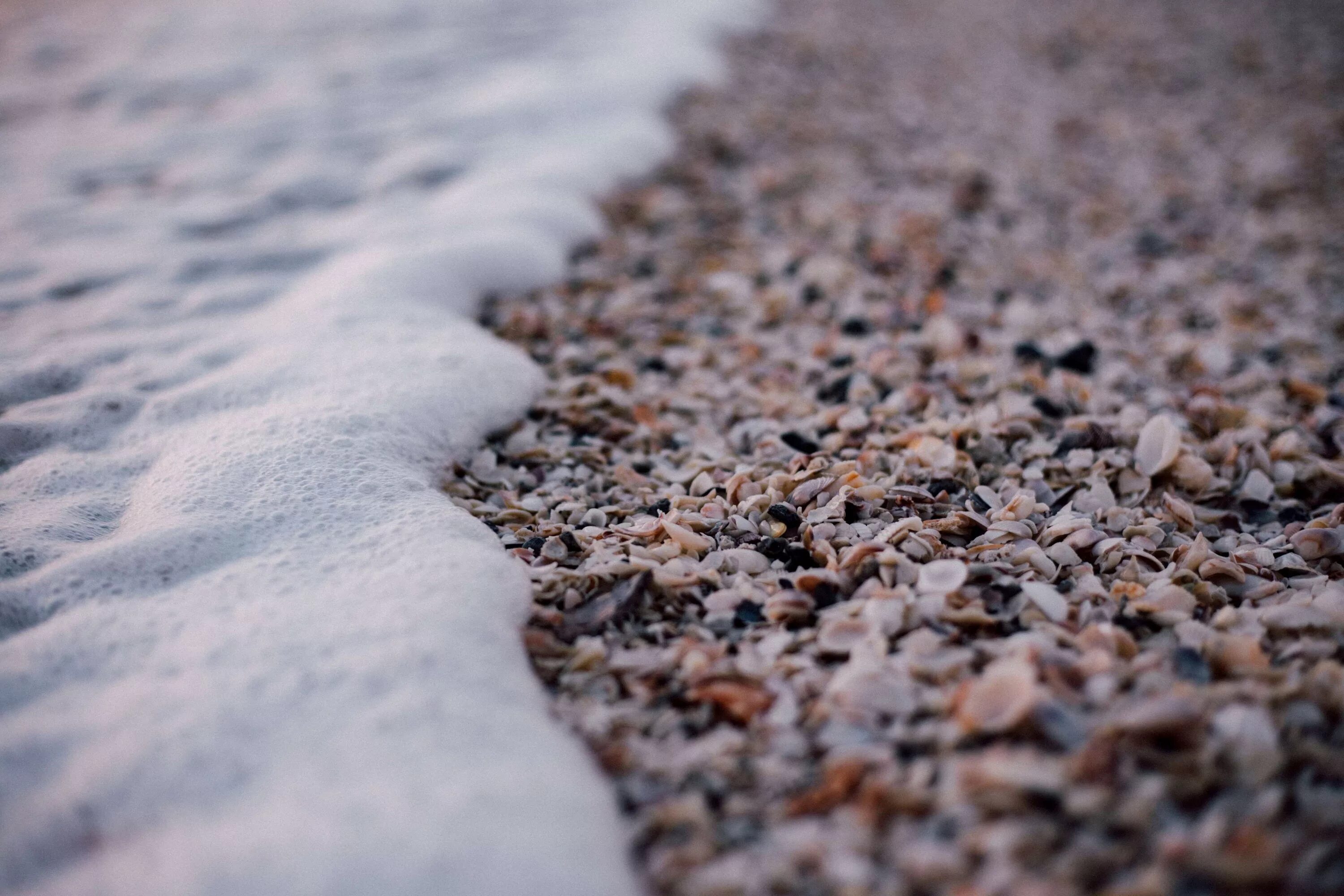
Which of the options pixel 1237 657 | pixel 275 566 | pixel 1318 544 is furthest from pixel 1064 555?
pixel 275 566

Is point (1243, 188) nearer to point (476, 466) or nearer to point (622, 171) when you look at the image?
point (622, 171)

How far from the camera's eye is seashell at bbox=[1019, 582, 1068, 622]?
1521 mm

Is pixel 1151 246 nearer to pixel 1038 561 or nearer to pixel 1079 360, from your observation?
pixel 1079 360

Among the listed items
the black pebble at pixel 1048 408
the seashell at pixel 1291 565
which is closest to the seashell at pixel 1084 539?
the seashell at pixel 1291 565

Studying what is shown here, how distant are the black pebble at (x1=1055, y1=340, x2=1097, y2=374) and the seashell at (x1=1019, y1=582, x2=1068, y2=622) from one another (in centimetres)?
122

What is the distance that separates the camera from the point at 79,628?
60.9 inches

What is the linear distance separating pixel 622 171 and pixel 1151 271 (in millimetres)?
2406

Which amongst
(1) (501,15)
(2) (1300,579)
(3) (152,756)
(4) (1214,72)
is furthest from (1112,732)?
(1) (501,15)

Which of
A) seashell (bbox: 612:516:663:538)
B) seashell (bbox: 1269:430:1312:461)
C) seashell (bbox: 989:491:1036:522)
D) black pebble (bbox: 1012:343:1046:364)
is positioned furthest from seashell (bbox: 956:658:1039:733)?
black pebble (bbox: 1012:343:1046:364)

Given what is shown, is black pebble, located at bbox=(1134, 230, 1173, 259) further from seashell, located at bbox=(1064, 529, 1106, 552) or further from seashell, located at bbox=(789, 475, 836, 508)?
seashell, located at bbox=(789, 475, 836, 508)

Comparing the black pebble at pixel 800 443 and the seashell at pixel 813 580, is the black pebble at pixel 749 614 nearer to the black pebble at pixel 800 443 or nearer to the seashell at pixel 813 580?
the seashell at pixel 813 580

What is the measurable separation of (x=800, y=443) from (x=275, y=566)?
130 centimetres

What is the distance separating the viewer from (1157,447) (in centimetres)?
205

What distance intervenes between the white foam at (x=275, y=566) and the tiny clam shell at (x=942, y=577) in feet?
2.43
